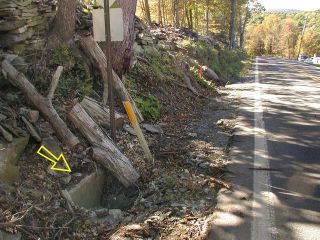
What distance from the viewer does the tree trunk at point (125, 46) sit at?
8719mm

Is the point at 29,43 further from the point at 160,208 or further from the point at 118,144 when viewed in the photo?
the point at 160,208

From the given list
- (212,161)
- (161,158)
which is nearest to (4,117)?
(161,158)

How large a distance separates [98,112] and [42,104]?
1.18 m

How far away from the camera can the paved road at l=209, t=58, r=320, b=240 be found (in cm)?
434

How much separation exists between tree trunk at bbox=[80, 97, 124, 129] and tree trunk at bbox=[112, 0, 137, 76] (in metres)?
2.05

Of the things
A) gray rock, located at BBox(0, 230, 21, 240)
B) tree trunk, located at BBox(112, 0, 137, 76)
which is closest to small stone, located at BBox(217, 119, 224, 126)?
tree trunk, located at BBox(112, 0, 137, 76)

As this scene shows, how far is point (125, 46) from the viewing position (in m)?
8.95

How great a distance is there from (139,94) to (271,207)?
16.2 feet

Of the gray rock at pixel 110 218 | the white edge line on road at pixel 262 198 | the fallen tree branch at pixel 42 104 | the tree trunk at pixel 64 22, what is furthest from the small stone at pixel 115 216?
the tree trunk at pixel 64 22

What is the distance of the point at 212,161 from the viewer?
257 inches

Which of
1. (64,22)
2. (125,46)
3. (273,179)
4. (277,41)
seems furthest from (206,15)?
(277,41)

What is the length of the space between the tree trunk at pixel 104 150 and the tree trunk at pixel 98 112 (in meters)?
0.55

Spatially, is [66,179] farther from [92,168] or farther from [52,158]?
[92,168]

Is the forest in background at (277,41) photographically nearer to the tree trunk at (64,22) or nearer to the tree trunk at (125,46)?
the tree trunk at (125,46)
